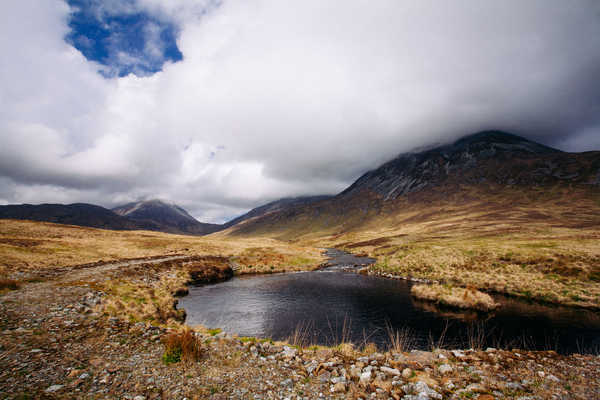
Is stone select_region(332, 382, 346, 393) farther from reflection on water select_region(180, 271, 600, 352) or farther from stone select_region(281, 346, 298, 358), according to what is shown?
reflection on water select_region(180, 271, 600, 352)

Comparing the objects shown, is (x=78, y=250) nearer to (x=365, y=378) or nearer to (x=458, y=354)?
(x=365, y=378)

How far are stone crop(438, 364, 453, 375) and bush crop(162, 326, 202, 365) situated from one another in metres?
11.3

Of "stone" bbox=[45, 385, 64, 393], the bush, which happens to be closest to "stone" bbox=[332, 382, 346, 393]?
the bush

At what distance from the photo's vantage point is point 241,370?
11180 mm

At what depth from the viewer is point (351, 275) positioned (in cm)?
5969

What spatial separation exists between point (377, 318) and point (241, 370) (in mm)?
23686

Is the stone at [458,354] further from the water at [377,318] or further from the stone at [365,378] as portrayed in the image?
the stone at [365,378]

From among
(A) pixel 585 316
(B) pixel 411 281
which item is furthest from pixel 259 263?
(A) pixel 585 316

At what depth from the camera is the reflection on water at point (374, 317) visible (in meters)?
23.9

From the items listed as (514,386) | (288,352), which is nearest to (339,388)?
(288,352)

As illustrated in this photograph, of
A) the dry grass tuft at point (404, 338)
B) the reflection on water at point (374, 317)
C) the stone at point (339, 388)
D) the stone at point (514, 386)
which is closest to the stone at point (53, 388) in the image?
the stone at point (339, 388)

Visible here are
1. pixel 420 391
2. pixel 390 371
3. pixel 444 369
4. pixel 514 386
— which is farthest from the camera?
pixel 444 369

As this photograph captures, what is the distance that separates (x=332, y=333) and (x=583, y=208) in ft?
616

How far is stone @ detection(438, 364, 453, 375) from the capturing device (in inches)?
449
